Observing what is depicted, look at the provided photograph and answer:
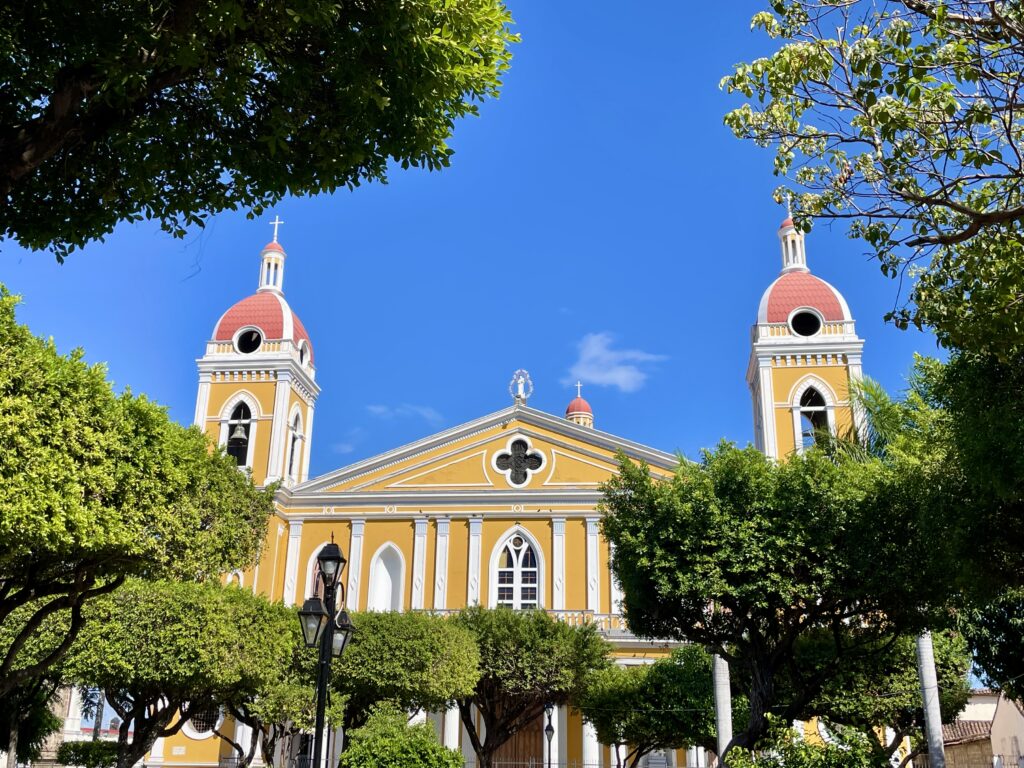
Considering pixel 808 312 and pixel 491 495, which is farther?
pixel 808 312

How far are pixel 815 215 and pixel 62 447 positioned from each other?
7916 mm

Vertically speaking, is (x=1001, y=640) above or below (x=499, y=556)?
below

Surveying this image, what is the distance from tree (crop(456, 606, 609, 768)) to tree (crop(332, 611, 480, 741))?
165 centimetres

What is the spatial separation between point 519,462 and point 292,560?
336 inches

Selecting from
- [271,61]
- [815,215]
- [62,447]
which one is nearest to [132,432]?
[62,447]

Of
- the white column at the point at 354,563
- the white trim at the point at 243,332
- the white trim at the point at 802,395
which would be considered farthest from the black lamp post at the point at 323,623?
the white trim at the point at 243,332

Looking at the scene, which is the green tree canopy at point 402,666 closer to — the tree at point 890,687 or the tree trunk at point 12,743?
the tree trunk at point 12,743

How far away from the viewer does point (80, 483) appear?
1031 cm

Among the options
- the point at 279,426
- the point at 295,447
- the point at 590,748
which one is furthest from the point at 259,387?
the point at 590,748

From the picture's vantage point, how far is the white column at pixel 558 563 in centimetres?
3097

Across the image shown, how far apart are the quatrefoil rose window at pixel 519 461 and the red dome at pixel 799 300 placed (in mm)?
9183

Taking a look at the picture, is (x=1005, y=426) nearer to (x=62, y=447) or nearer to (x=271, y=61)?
(x=271, y=61)

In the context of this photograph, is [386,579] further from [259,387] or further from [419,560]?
[259,387]

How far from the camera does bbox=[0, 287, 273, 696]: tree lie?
976 centimetres
